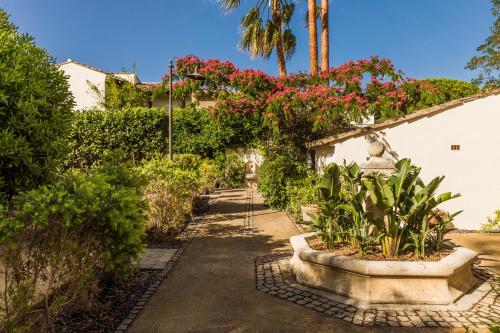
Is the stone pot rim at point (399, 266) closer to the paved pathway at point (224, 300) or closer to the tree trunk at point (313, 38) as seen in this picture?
the paved pathway at point (224, 300)

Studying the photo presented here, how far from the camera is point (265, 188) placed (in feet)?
42.5

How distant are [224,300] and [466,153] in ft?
28.4

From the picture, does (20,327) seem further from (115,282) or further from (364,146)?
(364,146)

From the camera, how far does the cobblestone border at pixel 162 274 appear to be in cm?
412

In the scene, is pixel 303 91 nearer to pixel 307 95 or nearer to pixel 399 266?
pixel 307 95

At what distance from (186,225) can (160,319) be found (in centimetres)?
599

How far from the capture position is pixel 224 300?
15.5ft

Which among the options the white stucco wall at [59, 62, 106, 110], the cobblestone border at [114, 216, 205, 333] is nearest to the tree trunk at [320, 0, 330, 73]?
the cobblestone border at [114, 216, 205, 333]

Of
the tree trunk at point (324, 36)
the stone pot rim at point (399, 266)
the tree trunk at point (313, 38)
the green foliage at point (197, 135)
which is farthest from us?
the green foliage at point (197, 135)

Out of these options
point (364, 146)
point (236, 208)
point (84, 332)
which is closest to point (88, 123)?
point (236, 208)

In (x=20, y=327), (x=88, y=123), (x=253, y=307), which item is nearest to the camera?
(x=20, y=327)

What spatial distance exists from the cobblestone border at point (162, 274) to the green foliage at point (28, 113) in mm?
2115

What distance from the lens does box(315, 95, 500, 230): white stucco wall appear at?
9.66m

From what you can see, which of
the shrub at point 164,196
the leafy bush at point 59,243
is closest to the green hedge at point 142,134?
the shrub at point 164,196
